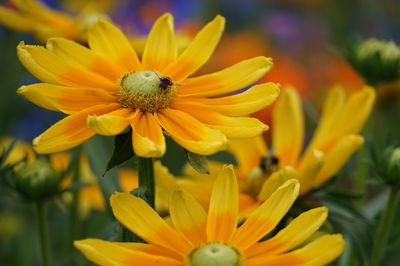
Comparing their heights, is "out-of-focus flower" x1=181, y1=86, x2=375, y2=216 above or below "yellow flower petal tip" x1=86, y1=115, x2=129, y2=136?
above

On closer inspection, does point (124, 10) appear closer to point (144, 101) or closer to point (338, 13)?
point (338, 13)

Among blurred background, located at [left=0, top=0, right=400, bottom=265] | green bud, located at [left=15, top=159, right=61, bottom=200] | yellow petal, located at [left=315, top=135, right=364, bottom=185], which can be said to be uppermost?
blurred background, located at [left=0, top=0, right=400, bottom=265]

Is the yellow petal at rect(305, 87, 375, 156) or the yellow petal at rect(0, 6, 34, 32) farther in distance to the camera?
the yellow petal at rect(0, 6, 34, 32)

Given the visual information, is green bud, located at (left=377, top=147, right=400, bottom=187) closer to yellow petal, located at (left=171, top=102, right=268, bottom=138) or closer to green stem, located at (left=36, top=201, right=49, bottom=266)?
yellow petal, located at (left=171, top=102, right=268, bottom=138)

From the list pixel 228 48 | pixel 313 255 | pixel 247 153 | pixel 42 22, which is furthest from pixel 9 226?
pixel 228 48

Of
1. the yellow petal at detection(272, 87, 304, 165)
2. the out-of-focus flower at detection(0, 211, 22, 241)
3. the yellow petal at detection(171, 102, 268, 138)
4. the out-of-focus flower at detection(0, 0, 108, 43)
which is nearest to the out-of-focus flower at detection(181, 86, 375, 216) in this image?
the yellow petal at detection(272, 87, 304, 165)

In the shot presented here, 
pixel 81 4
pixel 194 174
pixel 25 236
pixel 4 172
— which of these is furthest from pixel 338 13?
pixel 4 172
